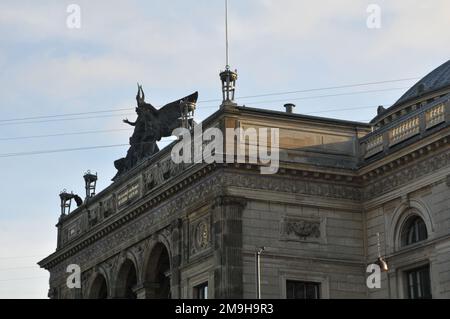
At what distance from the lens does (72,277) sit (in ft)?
248

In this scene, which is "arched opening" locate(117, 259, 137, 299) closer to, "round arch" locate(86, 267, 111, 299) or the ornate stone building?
"round arch" locate(86, 267, 111, 299)

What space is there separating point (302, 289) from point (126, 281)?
1576 cm

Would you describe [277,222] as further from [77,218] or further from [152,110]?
[77,218]

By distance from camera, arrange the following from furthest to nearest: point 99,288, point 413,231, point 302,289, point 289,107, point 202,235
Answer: point 99,288 → point 289,107 → point 202,235 → point 302,289 → point 413,231

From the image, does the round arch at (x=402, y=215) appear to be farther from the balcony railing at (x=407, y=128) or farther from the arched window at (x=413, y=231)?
the balcony railing at (x=407, y=128)

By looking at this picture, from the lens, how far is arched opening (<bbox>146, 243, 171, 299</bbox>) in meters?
63.9

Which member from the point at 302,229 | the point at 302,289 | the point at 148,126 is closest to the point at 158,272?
the point at 148,126

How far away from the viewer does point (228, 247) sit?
54500mm

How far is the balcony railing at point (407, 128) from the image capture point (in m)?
52.7

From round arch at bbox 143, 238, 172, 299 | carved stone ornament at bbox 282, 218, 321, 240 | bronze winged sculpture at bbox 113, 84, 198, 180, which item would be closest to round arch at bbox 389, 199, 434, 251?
carved stone ornament at bbox 282, 218, 321, 240

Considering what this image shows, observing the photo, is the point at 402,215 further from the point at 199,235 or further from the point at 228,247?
the point at 199,235

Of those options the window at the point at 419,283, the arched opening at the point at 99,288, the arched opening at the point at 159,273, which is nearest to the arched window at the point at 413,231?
the window at the point at 419,283

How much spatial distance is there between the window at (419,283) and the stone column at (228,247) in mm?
8284
